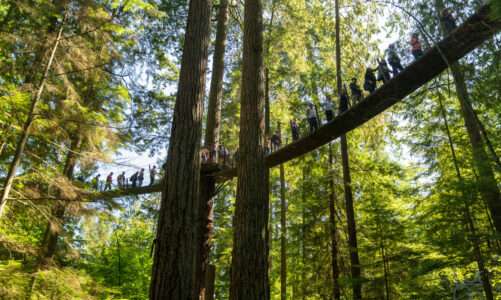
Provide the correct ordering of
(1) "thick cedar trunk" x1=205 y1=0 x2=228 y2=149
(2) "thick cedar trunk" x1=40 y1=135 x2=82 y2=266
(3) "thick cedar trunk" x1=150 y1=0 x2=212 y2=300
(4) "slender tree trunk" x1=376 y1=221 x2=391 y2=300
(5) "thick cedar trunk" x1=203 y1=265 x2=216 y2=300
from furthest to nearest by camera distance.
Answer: (4) "slender tree trunk" x1=376 y1=221 x2=391 y2=300, (1) "thick cedar trunk" x1=205 y1=0 x2=228 y2=149, (5) "thick cedar trunk" x1=203 y1=265 x2=216 y2=300, (2) "thick cedar trunk" x1=40 y1=135 x2=82 y2=266, (3) "thick cedar trunk" x1=150 y1=0 x2=212 y2=300

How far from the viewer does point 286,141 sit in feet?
25.1

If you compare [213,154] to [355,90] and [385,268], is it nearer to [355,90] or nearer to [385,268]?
[355,90]

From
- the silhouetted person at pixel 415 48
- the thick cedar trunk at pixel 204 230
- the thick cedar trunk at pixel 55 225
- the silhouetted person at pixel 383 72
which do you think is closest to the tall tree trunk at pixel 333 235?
the silhouetted person at pixel 383 72

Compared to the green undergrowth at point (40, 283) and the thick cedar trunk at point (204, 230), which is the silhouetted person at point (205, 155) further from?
the green undergrowth at point (40, 283)

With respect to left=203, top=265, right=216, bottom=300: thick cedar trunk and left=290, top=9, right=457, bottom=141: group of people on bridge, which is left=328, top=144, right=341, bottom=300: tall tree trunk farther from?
left=203, top=265, right=216, bottom=300: thick cedar trunk

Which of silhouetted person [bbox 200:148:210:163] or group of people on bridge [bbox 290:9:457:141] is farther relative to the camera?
silhouetted person [bbox 200:148:210:163]

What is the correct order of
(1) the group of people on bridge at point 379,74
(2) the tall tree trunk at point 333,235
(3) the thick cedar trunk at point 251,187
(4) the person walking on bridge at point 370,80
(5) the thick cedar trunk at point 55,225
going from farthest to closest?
1. (2) the tall tree trunk at point 333,235
2. (4) the person walking on bridge at point 370,80
3. (1) the group of people on bridge at point 379,74
4. (5) the thick cedar trunk at point 55,225
5. (3) the thick cedar trunk at point 251,187

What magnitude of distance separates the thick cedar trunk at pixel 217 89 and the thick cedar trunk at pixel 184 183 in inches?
103

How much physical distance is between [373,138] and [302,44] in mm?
3170

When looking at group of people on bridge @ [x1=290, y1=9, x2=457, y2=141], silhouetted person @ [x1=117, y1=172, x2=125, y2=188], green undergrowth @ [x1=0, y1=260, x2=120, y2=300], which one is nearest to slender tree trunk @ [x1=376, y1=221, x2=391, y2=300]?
group of people on bridge @ [x1=290, y1=9, x2=457, y2=141]

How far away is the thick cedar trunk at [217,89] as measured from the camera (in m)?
5.76

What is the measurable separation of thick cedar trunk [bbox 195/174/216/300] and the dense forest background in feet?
4.19

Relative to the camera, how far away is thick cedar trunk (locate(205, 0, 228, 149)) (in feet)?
18.9

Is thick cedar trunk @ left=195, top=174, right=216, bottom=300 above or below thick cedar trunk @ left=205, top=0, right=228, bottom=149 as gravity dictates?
below
